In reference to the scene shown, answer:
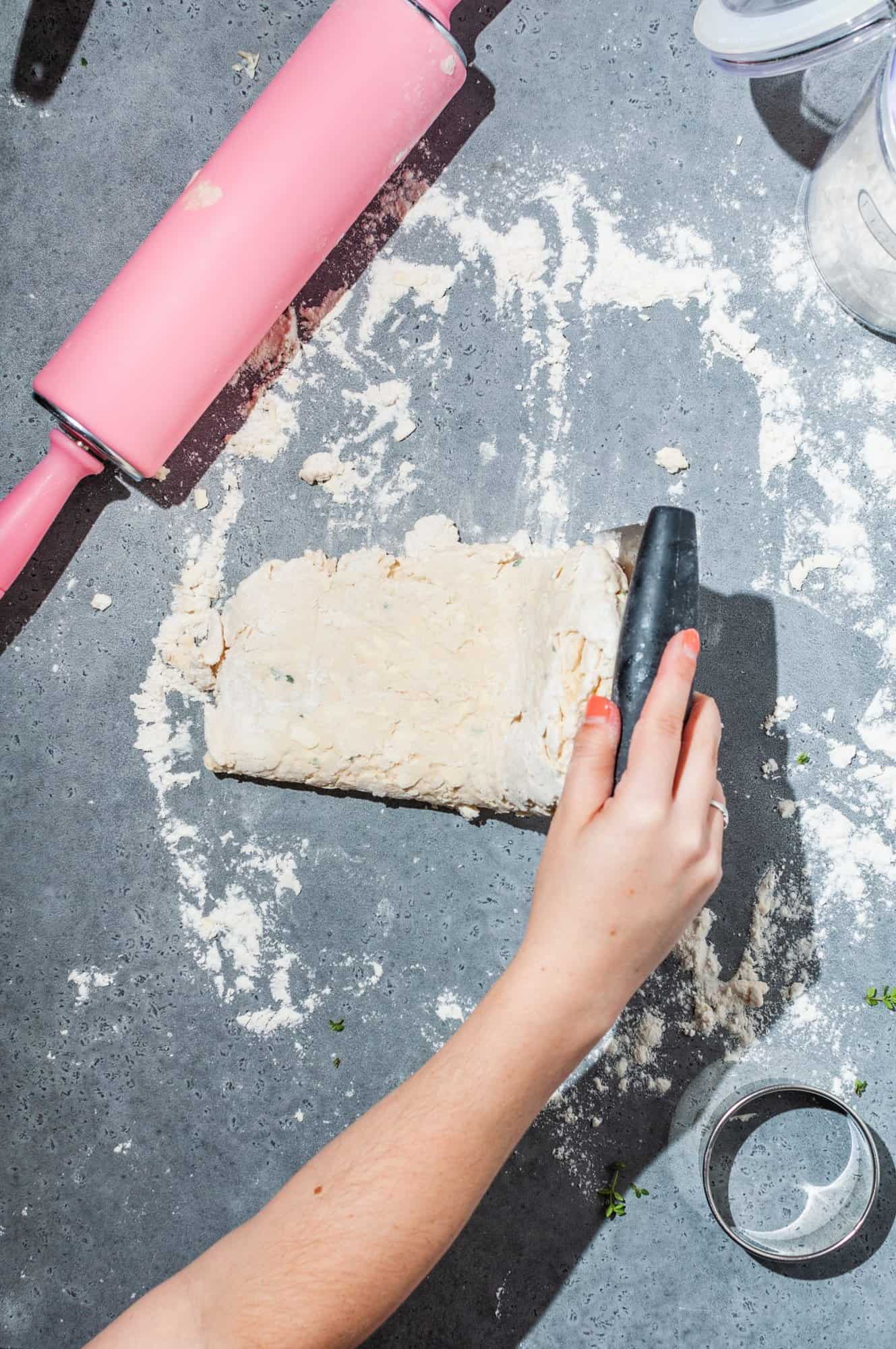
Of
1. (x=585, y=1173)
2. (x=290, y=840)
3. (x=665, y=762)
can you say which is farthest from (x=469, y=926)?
(x=665, y=762)

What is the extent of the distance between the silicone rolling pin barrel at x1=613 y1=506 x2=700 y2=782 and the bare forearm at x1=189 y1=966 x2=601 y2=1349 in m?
0.38

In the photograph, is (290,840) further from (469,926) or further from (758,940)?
(758,940)

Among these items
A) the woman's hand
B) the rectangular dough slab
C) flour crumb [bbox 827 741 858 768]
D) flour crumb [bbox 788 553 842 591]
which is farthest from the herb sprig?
flour crumb [bbox 788 553 842 591]

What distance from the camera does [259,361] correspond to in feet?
5.19

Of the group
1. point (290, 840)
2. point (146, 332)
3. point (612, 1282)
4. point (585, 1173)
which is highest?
point (146, 332)

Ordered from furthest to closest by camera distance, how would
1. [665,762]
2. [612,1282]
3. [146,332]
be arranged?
[612,1282], [146,332], [665,762]

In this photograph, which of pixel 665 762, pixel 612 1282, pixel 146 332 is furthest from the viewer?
pixel 612 1282

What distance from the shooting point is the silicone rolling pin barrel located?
1.21 m

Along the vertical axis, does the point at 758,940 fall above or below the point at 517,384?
below

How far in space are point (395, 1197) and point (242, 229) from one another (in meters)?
1.35

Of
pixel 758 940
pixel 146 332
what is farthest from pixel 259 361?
pixel 758 940

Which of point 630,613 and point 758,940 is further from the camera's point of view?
point 758,940

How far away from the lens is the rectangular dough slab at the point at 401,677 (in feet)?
4.57

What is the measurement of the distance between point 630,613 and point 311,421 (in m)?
0.69
